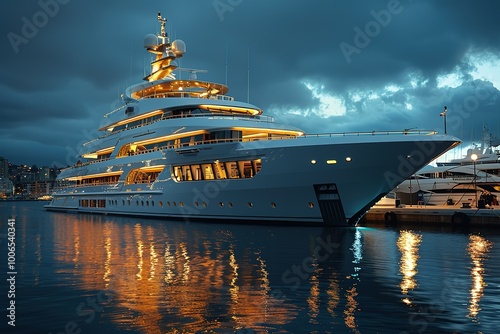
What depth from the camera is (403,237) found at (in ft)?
70.9

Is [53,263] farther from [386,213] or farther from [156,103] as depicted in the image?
[386,213]

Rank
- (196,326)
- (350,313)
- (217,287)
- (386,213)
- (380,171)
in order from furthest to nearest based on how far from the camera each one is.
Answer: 1. (386,213)
2. (380,171)
3. (217,287)
4. (350,313)
5. (196,326)

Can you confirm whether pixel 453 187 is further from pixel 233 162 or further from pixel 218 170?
pixel 218 170

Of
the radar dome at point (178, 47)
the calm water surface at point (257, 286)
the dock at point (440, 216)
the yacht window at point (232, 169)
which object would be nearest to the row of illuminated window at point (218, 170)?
the yacht window at point (232, 169)

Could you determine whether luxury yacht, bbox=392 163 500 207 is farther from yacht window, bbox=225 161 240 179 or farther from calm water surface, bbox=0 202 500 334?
calm water surface, bbox=0 202 500 334

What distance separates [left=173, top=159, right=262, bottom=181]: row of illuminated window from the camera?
24016mm

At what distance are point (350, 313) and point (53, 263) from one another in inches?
406

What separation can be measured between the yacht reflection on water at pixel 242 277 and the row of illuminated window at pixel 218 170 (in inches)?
162

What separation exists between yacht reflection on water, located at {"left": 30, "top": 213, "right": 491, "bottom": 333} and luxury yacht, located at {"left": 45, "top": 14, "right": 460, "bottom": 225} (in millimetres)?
2483

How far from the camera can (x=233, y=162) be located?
24906 millimetres

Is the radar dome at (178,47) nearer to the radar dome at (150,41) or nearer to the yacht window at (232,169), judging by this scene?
the radar dome at (150,41)

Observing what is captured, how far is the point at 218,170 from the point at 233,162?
1.18 meters

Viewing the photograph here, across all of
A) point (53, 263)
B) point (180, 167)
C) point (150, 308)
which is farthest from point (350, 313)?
point (180, 167)

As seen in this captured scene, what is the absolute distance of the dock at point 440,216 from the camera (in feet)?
85.4
